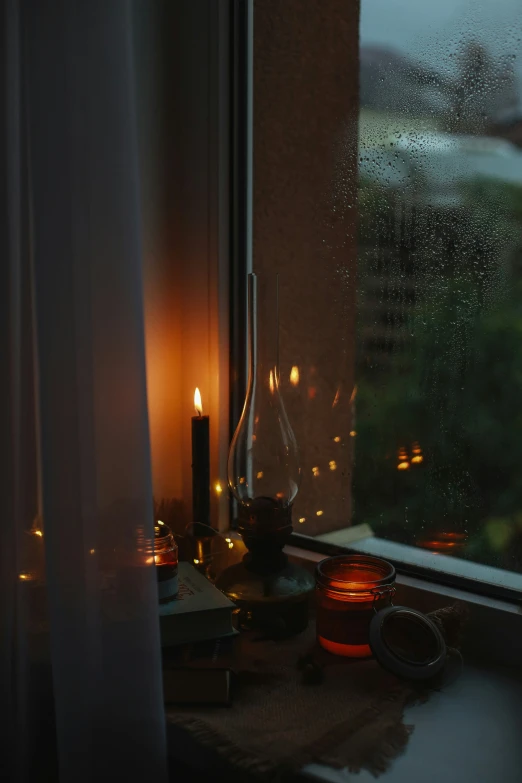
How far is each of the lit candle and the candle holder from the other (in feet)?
0.23

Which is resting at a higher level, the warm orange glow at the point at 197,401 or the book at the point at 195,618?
the warm orange glow at the point at 197,401

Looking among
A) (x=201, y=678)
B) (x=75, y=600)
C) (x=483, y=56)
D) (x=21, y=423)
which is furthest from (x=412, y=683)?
(x=483, y=56)

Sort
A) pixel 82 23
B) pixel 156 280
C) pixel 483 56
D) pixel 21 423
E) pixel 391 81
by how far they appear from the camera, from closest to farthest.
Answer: pixel 82 23
pixel 21 423
pixel 483 56
pixel 391 81
pixel 156 280

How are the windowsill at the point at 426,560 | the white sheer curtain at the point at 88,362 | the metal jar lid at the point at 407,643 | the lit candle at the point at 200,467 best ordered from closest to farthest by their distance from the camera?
the white sheer curtain at the point at 88,362 < the metal jar lid at the point at 407,643 < the windowsill at the point at 426,560 < the lit candle at the point at 200,467

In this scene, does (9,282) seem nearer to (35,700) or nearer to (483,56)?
(35,700)

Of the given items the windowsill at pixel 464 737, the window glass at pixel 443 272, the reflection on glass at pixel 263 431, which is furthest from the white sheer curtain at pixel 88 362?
the window glass at pixel 443 272

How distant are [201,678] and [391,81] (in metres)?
0.83

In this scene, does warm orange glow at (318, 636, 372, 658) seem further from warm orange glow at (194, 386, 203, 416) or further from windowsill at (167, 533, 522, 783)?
warm orange glow at (194, 386, 203, 416)

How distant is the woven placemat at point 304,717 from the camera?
70 centimetres

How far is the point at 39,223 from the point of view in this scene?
0.67 metres

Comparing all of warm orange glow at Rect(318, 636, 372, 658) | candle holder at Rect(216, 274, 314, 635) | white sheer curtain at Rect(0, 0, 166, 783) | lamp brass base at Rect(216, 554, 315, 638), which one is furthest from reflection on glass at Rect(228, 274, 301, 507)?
white sheer curtain at Rect(0, 0, 166, 783)

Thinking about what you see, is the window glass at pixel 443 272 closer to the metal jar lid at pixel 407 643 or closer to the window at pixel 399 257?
the window at pixel 399 257

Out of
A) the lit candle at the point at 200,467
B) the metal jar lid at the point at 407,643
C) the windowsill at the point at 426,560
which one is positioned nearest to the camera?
the metal jar lid at the point at 407,643

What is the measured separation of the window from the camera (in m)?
0.88
